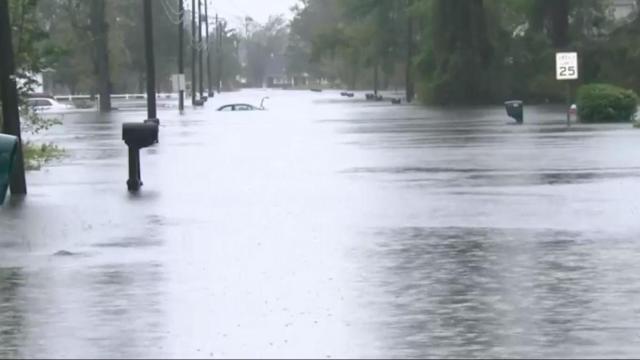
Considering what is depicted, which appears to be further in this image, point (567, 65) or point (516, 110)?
point (516, 110)

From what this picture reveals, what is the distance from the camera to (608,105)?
4862 cm

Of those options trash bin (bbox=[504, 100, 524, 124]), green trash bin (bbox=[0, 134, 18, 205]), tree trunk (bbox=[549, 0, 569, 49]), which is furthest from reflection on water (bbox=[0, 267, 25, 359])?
tree trunk (bbox=[549, 0, 569, 49])

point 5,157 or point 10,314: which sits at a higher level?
point 5,157

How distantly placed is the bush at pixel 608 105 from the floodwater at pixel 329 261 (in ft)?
68.4

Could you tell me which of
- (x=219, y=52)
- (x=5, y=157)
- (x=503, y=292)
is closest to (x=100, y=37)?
(x=5, y=157)

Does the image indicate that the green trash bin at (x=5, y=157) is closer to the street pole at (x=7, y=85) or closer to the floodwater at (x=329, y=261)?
the floodwater at (x=329, y=261)

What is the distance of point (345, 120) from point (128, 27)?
77.7 m

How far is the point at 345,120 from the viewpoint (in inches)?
2309

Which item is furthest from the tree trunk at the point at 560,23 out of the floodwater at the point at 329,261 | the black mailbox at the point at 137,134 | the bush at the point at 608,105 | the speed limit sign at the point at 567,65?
the black mailbox at the point at 137,134

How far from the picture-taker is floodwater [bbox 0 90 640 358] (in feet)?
31.6

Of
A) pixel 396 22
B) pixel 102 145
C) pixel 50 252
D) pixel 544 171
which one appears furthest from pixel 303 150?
pixel 396 22

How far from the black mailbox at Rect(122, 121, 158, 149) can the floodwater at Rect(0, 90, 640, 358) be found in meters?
0.77

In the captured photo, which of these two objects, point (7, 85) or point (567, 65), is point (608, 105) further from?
point (7, 85)

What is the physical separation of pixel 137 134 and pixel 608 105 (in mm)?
29605
